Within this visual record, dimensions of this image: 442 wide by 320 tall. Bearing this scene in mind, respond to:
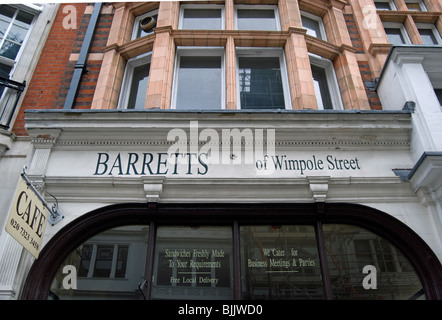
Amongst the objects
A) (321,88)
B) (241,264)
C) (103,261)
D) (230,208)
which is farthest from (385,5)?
(103,261)

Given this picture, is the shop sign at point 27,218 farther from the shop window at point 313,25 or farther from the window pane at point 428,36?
the window pane at point 428,36

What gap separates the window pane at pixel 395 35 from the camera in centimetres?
877

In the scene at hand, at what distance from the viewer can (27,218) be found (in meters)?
4.18

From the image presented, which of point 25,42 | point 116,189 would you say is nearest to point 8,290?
point 116,189

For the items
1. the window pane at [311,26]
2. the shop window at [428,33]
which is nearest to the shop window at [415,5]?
the shop window at [428,33]

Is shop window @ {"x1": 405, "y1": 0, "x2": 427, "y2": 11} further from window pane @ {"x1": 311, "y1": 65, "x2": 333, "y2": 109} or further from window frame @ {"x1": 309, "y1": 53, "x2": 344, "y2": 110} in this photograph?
window pane @ {"x1": 311, "y1": 65, "x2": 333, "y2": 109}

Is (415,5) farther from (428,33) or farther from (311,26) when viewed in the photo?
(311,26)

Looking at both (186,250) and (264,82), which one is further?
(264,82)

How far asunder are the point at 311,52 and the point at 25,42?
242 inches

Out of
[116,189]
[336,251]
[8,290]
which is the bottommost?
[8,290]

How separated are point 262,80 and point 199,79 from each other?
1282 millimetres

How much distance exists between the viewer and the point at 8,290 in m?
4.42

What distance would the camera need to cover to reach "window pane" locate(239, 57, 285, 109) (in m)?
6.91
